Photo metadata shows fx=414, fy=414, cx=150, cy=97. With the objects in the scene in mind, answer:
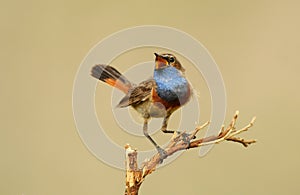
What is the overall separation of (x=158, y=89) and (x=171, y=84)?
16mm

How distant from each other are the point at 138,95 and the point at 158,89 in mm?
27

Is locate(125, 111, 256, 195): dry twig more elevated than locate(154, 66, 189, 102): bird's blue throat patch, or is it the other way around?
locate(154, 66, 189, 102): bird's blue throat patch

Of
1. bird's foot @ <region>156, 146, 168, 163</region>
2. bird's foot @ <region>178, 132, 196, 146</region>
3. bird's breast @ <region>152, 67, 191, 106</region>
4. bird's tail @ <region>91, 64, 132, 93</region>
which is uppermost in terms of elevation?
bird's tail @ <region>91, 64, 132, 93</region>

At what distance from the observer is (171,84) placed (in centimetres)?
42

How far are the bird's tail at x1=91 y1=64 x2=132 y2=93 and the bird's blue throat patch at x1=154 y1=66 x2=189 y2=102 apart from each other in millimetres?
40

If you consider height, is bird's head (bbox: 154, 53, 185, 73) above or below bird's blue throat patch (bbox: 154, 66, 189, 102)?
above

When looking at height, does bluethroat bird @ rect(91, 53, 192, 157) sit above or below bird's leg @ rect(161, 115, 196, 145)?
above

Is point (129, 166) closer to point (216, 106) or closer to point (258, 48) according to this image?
point (216, 106)

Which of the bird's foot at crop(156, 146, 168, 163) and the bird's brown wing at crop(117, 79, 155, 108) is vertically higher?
the bird's brown wing at crop(117, 79, 155, 108)

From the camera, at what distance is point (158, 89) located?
1.41 feet

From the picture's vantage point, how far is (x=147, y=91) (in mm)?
442

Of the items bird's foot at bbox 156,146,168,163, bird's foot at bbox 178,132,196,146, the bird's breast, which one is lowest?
bird's foot at bbox 156,146,168,163

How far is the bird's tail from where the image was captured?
0.45 metres

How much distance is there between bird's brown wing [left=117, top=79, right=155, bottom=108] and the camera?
441mm
